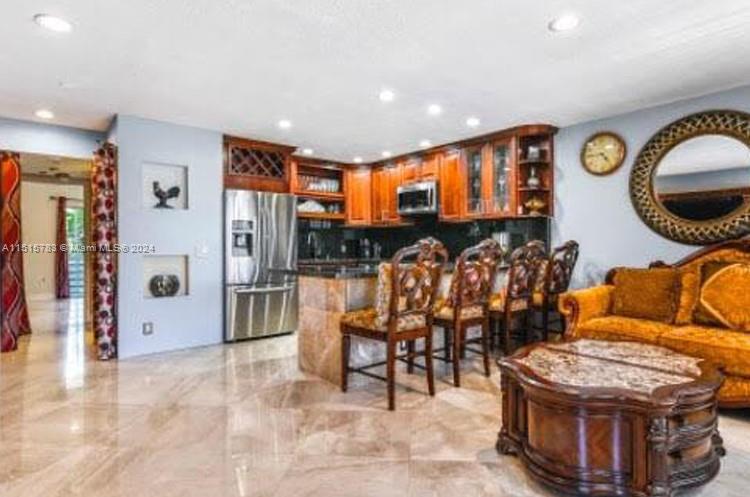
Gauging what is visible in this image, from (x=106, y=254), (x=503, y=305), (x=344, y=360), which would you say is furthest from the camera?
(x=106, y=254)

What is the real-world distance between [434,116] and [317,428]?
123 inches

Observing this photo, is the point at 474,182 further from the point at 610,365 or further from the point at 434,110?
the point at 610,365

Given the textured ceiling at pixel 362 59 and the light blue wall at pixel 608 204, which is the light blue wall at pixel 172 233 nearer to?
the textured ceiling at pixel 362 59

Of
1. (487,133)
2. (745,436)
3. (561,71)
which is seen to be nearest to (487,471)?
(745,436)

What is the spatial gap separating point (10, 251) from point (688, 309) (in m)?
6.59

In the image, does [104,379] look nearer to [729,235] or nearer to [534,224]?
[534,224]

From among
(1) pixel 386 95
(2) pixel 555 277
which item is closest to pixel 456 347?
(2) pixel 555 277

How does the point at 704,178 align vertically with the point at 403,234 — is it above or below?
above

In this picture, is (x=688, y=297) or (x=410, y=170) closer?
(x=688, y=297)

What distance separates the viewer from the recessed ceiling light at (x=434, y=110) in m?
4.20

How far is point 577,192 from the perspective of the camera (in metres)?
4.80

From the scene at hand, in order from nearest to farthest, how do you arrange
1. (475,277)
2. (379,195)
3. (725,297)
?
(725,297), (475,277), (379,195)

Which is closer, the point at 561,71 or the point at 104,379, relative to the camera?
the point at 561,71

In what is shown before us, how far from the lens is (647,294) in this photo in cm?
376
